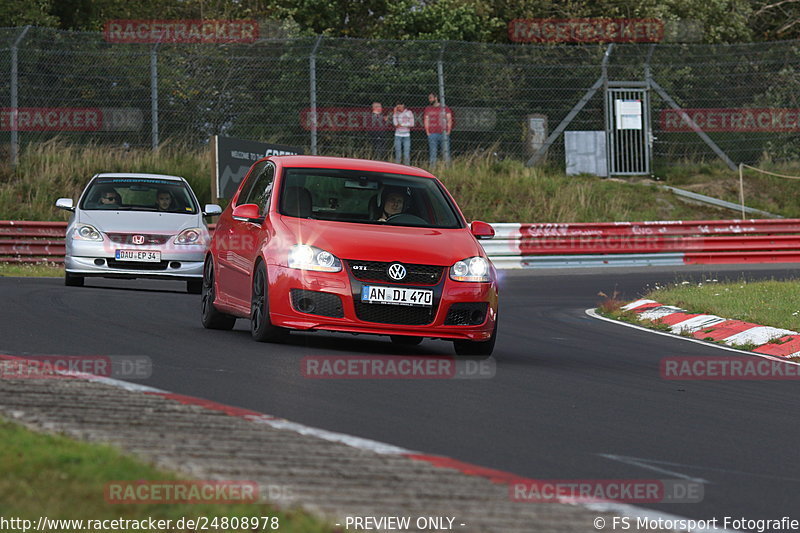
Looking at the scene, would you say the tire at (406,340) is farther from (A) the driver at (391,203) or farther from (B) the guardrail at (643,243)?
(B) the guardrail at (643,243)

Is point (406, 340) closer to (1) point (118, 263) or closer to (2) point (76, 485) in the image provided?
(1) point (118, 263)

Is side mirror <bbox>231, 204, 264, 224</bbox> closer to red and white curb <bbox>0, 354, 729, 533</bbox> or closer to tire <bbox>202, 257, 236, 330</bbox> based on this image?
tire <bbox>202, 257, 236, 330</bbox>

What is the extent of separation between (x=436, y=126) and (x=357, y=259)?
18496mm

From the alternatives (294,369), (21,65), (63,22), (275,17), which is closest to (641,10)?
(275,17)

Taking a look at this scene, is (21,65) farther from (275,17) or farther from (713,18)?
(713,18)

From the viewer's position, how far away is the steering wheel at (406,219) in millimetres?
11500

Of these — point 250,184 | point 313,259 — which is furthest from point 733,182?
point 313,259

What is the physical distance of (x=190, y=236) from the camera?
1797cm

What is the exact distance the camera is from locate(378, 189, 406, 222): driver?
37.9 ft

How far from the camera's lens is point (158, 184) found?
1925cm

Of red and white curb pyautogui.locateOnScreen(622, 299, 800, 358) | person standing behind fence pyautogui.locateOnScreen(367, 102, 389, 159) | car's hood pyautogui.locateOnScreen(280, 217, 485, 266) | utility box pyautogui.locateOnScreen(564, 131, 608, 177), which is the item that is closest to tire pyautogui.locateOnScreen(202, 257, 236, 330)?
car's hood pyautogui.locateOnScreen(280, 217, 485, 266)

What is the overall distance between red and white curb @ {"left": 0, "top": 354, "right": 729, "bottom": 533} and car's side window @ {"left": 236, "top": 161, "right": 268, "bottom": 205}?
4771mm

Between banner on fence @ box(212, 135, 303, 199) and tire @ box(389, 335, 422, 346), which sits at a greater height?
banner on fence @ box(212, 135, 303, 199)

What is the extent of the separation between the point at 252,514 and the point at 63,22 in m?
33.4
